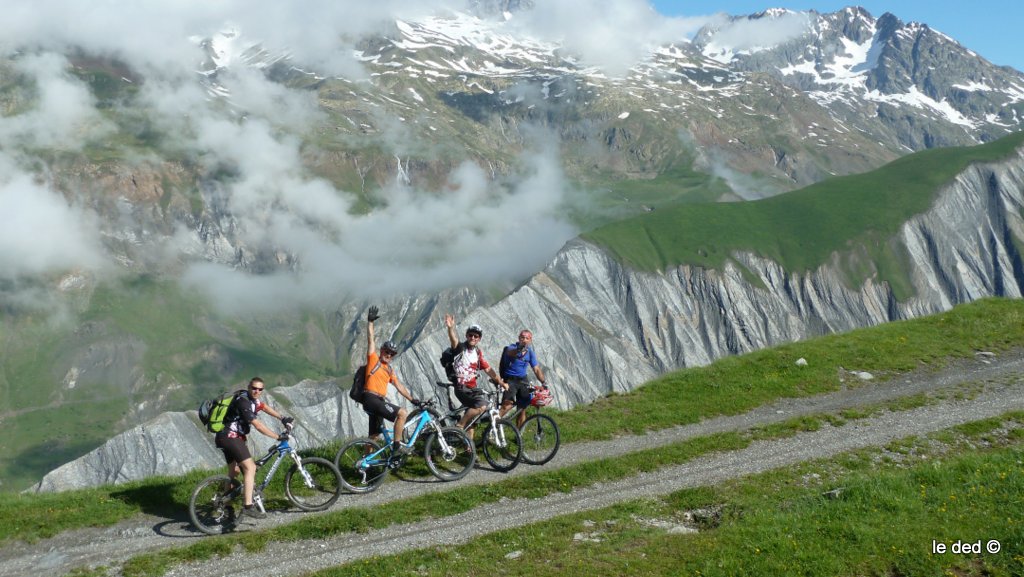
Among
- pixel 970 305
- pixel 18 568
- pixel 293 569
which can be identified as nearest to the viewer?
pixel 293 569

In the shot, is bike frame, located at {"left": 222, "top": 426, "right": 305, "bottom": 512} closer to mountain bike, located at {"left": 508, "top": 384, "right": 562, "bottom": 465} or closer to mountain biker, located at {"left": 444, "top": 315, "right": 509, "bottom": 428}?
mountain biker, located at {"left": 444, "top": 315, "right": 509, "bottom": 428}

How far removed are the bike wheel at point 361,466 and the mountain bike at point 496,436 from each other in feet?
7.55

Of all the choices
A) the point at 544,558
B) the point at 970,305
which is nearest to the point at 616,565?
the point at 544,558

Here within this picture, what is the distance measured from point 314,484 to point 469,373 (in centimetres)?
611

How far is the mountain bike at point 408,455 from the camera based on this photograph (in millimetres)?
22828

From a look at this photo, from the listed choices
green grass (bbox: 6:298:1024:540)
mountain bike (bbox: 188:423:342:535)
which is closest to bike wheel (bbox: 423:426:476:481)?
mountain bike (bbox: 188:423:342:535)

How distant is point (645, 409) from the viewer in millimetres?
30844

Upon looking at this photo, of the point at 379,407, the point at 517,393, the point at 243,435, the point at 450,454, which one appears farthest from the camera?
the point at 517,393

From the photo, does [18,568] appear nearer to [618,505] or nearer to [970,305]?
[618,505]

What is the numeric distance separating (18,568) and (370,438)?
385 inches

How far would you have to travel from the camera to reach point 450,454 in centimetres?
2366

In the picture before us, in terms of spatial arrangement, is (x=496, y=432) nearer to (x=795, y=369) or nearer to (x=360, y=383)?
(x=360, y=383)

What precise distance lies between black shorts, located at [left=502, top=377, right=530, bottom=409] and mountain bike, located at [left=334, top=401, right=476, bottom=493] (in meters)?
2.45

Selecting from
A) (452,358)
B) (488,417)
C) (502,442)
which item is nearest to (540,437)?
(502,442)
